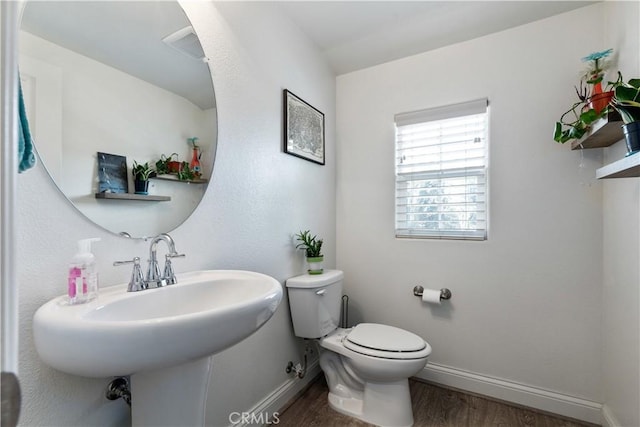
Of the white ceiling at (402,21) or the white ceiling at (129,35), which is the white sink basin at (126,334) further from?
the white ceiling at (402,21)

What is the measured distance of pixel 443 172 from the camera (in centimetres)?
184

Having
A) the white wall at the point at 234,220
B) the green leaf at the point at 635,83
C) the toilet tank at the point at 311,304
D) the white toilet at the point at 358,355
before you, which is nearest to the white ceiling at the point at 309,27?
the white wall at the point at 234,220

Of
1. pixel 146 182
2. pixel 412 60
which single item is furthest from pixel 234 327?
pixel 412 60

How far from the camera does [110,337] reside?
1.82 feet

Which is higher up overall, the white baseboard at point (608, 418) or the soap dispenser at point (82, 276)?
the soap dispenser at point (82, 276)

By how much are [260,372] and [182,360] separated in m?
0.93

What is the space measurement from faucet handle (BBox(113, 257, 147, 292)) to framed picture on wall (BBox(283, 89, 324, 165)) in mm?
978

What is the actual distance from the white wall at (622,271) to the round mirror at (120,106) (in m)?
1.78

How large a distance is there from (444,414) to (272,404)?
0.93 metres

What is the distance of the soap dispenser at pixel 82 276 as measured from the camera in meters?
0.71

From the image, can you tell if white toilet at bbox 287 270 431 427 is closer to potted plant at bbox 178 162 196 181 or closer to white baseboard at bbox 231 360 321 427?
white baseboard at bbox 231 360 321 427

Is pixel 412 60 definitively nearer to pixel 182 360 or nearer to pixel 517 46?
pixel 517 46

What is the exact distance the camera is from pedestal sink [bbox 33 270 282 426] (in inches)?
22.2

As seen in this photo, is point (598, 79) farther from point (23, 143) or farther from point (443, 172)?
point (23, 143)
